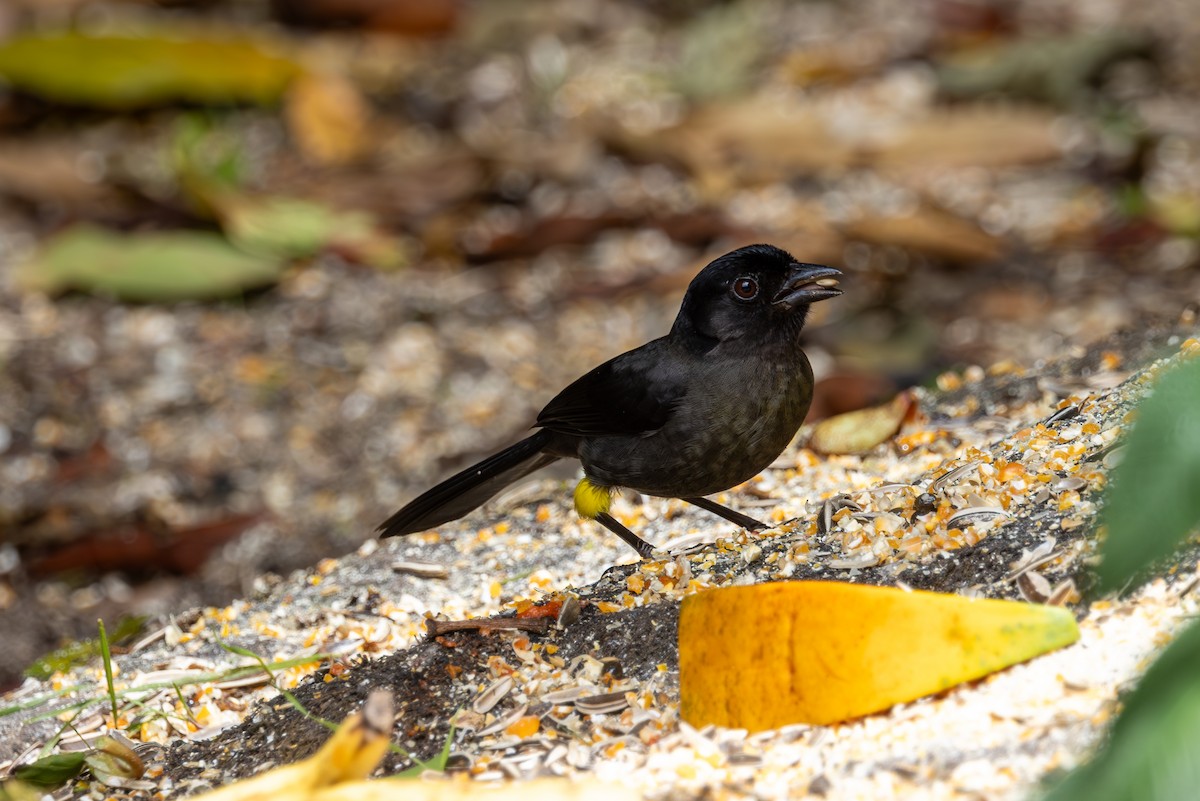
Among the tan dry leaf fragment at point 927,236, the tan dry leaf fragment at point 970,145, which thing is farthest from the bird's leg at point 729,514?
the tan dry leaf fragment at point 970,145

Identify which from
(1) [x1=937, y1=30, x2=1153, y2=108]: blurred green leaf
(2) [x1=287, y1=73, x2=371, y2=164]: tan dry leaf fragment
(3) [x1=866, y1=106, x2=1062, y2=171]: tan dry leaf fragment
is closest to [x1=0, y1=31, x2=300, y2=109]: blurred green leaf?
(2) [x1=287, y1=73, x2=371, y2=164]: tan dry leaf fragment

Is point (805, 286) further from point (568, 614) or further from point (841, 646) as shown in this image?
point (841, 646)

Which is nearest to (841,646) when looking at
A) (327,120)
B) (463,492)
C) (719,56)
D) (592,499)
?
(592,499)

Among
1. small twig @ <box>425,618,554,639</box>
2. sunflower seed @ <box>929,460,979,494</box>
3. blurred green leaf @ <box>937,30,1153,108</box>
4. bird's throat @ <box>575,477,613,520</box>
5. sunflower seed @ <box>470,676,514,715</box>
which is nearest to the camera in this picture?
sunflower seed @ <box>470,676,514,715</box>

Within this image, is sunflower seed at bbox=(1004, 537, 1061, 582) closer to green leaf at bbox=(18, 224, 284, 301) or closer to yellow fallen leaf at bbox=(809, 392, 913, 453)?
yellow fallen leaf at bbox=(809, 392, 913, 453)

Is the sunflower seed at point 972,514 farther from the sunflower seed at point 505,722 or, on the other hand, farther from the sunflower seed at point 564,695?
the sunflower seed at point 505,722

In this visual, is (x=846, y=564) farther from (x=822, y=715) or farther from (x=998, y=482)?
(x=822, y=715)
